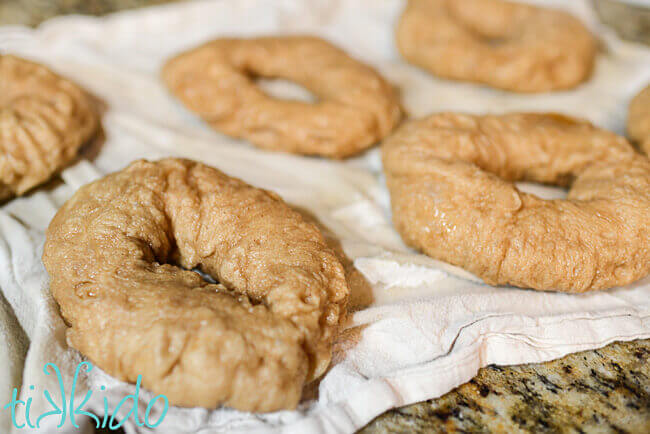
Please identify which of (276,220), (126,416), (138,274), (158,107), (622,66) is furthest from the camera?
(622,66)

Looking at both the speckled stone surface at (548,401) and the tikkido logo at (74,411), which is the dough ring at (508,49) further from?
the tikkido logo at (74,411)

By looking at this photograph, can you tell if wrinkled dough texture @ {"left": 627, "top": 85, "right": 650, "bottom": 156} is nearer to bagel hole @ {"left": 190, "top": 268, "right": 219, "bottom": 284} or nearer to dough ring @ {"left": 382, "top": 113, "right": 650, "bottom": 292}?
dough ring @ {"left": 382, "top": 113, "right": 650, "bottom": 292}

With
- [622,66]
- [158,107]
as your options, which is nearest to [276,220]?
[158,107]

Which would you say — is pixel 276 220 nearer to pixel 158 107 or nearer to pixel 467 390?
pixel 467 390

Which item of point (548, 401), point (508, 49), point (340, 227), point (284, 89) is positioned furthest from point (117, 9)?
point (548, 401)

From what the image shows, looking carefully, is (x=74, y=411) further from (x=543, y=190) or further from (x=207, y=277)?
(x=543, y=190)

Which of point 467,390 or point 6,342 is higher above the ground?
point 467,390

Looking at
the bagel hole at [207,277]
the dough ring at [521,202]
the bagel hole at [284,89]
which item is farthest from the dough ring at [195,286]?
the bagel hole at [284,89]
